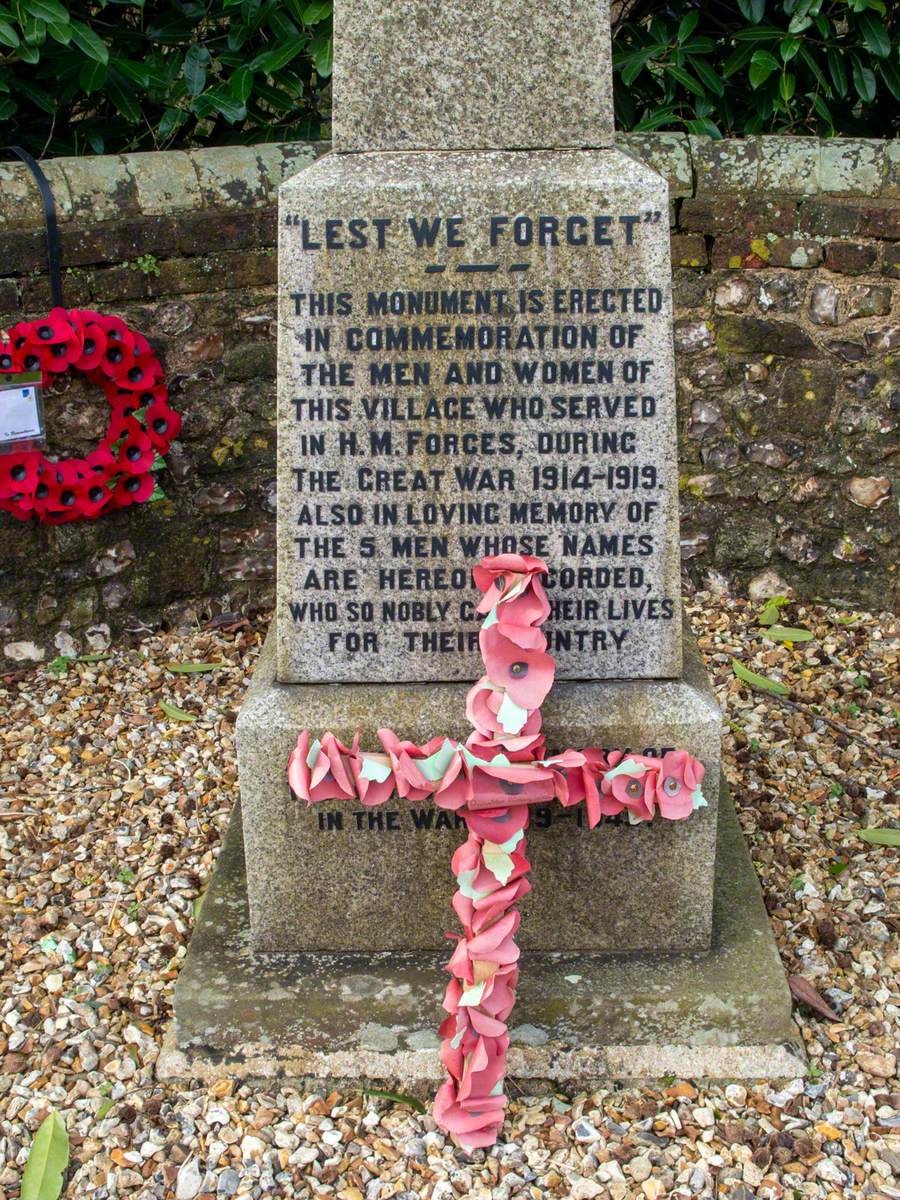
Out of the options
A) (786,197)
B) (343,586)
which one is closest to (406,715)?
(343,586)

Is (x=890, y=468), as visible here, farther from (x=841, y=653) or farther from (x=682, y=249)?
(x=682, y=249)

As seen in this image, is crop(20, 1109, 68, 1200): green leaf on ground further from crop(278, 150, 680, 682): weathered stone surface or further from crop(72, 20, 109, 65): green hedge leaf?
crop(72, 20, 109, 65): green hedge leaf

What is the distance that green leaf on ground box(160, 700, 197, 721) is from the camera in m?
4.21

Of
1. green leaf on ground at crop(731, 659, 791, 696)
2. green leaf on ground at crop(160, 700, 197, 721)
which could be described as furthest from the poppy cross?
green leaf on ground at crop(731, 659, 791, 696)

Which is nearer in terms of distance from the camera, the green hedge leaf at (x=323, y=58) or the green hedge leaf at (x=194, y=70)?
the green hedge leaf at (x=323, y=58)

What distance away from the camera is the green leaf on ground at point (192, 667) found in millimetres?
4484

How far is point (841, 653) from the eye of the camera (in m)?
4.57

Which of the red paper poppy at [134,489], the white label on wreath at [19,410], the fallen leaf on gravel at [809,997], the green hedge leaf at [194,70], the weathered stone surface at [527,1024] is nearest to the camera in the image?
the weathered stone surface at [527,1024]

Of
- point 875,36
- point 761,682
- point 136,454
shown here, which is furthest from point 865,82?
point 136,454

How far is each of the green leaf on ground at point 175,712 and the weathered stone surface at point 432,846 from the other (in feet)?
A: 4.67

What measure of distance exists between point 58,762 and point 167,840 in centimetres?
63

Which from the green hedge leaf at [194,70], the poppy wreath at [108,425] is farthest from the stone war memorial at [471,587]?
the green hedge leaf at [194,70]

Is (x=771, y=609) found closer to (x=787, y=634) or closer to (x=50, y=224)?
(x=787, y=634)

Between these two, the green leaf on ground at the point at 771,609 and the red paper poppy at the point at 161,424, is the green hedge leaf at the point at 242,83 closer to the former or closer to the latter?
the red paper poppy at the point at 161,424
